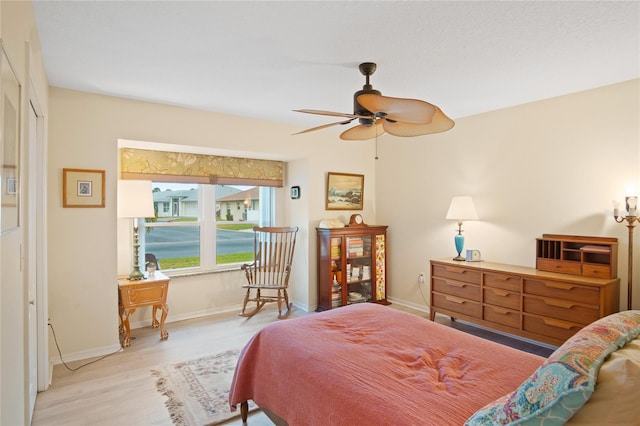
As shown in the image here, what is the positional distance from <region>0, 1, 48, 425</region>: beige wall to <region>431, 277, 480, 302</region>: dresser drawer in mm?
3615

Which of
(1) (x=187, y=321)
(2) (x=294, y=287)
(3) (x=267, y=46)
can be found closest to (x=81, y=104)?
(3) (x=267, y=46)

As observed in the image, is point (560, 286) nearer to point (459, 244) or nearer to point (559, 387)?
point (459, 244)

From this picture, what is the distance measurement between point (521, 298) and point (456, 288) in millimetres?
675

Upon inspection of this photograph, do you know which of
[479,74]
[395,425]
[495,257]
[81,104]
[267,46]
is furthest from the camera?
[495,257]

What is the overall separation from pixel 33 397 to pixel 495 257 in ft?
14.1

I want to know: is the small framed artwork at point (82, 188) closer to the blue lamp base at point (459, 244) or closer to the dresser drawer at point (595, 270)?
the blue lamp base at point (459, 244)

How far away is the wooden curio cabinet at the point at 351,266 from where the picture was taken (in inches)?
181

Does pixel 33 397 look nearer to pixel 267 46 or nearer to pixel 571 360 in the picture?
pixel 267 46

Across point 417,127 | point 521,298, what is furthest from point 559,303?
point 417,127

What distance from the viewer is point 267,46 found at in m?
2.39

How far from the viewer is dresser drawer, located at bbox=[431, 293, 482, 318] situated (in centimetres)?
364

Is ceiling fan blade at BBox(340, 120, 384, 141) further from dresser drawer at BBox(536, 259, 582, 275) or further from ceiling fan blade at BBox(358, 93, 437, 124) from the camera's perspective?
dresser drawer at BBox(536, 259, 582, 275)

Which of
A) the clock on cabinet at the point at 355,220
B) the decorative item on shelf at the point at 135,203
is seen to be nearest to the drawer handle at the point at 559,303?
the clock on cabinet at the point at 355,220

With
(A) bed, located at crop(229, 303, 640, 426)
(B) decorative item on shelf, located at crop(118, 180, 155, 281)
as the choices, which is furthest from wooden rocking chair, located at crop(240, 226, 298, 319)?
(A) bed, located at crop(229, 303, 640, 426)
